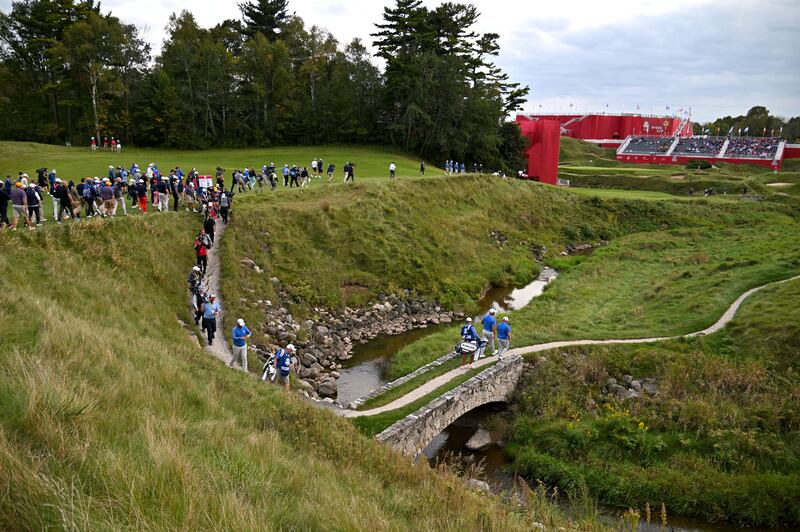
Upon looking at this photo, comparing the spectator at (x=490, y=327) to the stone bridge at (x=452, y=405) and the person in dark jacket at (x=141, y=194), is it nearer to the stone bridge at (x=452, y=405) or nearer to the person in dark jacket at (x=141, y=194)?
the stone bridge at (x=452, y=405)

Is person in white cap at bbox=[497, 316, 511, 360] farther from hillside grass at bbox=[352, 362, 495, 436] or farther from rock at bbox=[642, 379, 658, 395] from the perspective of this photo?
rock at bbox=[642, 379, 658, 395]

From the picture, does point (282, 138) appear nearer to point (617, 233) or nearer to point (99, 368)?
point (617, 233)

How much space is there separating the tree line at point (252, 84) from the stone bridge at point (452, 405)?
4409 cm

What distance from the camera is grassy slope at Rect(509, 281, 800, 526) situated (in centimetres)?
1455

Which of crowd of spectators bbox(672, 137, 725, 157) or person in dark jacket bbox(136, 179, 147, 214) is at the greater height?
crowd of spectators bbox(672, 137, 725, 157)

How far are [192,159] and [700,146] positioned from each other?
8791 cm

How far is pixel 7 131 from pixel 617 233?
6343 centimetres

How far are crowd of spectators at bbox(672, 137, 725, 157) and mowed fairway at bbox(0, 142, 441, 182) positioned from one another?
189 ft

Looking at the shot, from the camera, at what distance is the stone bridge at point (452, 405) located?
Result: 1451 cm

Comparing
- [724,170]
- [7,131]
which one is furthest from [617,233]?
[7,131]

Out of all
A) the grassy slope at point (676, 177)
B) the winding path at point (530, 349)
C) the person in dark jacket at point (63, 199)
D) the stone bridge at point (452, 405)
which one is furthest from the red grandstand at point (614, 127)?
the person in dark jacket at point (63, 199)

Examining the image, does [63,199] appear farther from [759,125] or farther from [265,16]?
[759,125]

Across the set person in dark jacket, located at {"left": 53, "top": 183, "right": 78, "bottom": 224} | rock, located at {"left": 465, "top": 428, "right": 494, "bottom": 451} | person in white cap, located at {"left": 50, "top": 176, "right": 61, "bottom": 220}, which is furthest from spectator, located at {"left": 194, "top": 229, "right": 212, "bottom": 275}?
rock, located at {"left": 465, "top": 428, "right": 494, "bottom": 451}

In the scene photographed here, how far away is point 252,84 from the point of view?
58438mm
